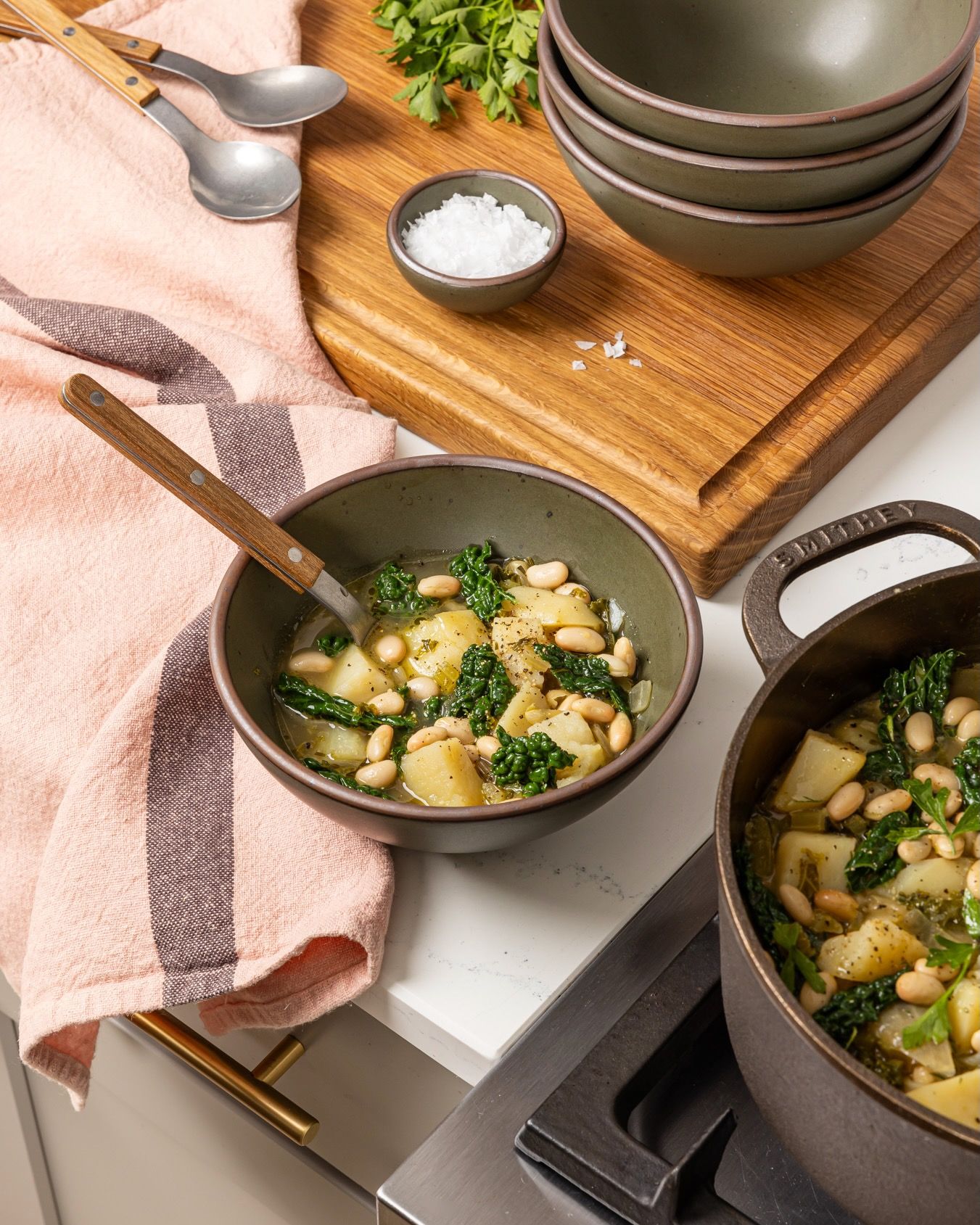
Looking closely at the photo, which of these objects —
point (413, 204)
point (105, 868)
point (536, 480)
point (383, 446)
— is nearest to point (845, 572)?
point (536, 480)

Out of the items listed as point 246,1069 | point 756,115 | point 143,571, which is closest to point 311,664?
point 143,571

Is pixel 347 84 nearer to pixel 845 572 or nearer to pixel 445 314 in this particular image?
pixel 445 314

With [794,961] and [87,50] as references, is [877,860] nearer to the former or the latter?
[794,961]

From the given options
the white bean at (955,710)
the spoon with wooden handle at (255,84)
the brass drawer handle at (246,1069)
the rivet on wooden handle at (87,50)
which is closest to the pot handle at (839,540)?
the white bean at (955,710)

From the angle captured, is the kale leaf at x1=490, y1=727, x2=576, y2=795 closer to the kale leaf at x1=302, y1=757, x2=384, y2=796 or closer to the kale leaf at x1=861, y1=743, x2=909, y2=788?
the kale leaf at x1=302, y1=757, x2=384, y2=796

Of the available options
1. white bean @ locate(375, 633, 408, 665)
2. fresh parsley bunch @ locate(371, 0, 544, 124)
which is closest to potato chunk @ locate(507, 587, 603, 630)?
white bean @ locate(375, 633, 408, 665)

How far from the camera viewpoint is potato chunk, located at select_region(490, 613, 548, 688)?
40.4 inches

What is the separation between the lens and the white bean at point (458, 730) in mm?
984

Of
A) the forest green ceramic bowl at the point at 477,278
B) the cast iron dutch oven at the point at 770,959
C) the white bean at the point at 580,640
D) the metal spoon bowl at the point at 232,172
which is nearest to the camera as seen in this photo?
the cast iron dutch oven at the point at 770,959

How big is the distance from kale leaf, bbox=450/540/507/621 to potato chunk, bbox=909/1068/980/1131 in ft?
1.73

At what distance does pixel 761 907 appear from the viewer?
76 cm

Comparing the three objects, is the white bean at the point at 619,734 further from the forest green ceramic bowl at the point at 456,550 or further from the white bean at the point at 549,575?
the white bean at the point at 549,575

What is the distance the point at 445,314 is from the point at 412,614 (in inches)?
16.6

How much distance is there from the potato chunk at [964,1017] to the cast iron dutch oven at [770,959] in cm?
10
